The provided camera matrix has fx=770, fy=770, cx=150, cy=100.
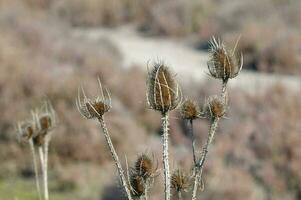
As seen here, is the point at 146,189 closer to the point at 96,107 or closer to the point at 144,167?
the point at 144,167

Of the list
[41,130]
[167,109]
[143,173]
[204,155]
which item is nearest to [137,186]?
[143,173]

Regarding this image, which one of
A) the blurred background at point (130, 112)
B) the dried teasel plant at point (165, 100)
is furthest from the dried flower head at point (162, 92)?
the blurred background at point (130, 112)

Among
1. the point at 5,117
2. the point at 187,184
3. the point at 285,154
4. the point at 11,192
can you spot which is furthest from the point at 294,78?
the point at 187,184

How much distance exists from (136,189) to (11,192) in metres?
12.6

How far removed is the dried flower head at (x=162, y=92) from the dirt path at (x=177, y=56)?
44.9 ft

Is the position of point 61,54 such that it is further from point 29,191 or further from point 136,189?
point 136,189

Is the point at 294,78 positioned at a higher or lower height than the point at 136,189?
lower

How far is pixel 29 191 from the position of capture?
16.0 meters

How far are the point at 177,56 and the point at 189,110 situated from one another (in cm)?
2369

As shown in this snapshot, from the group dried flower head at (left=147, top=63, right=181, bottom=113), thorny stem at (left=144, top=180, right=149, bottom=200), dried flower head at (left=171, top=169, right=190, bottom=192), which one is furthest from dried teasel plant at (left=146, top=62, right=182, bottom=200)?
dried flower head at (left=171, top=169, right=190, bottom=192)

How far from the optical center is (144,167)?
11.0 ft

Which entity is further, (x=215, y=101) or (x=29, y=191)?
(x=29, y=191)

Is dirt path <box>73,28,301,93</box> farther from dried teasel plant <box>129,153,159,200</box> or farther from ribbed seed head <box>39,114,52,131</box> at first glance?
dried teasel plant <box>129,153,159,200</box>

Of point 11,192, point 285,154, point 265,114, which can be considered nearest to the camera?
point 11,192
